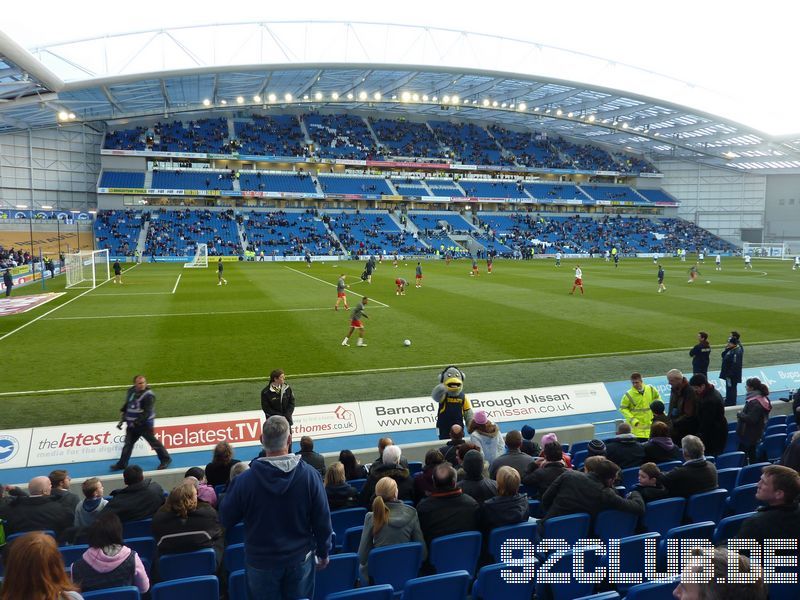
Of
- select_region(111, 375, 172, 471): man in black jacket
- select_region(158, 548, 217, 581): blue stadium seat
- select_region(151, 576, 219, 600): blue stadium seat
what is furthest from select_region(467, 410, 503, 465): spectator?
select_region(111, 375, 172, 471): man in black jacket

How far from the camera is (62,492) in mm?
6074

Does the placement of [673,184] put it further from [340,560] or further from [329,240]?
[340,560]

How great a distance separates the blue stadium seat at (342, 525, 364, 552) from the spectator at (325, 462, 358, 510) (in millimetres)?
663

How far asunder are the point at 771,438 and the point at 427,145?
82722mm

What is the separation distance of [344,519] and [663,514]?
11.0 feet

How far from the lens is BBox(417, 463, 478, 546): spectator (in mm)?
5145

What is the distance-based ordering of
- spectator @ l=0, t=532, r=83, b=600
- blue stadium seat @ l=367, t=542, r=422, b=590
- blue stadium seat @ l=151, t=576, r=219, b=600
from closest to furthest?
spectator @ l=0, t=532, r=83, b=600 → blue stadium seat @ l=151, t=576, r=219, b=600 → blue stadium seat @ l=367, t=542, r=422, b=590

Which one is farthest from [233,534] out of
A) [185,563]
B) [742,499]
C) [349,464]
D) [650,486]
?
[742,499]

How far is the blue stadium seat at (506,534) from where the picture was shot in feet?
16.8

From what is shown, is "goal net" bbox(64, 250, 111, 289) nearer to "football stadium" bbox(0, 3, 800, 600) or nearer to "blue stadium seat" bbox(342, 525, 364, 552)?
"football stadium" bbox(0, 3, 800, 600)

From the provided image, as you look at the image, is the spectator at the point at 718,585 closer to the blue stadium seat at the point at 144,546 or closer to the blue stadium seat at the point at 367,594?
the blue stadium seat at the point at 367,594

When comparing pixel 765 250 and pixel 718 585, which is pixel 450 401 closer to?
pixel 718 585

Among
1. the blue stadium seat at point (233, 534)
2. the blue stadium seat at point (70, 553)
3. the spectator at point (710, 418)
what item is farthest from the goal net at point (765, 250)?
the blue stadium seat at point (70, 553)

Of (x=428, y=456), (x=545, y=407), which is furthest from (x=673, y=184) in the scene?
(x=428, y=456)
